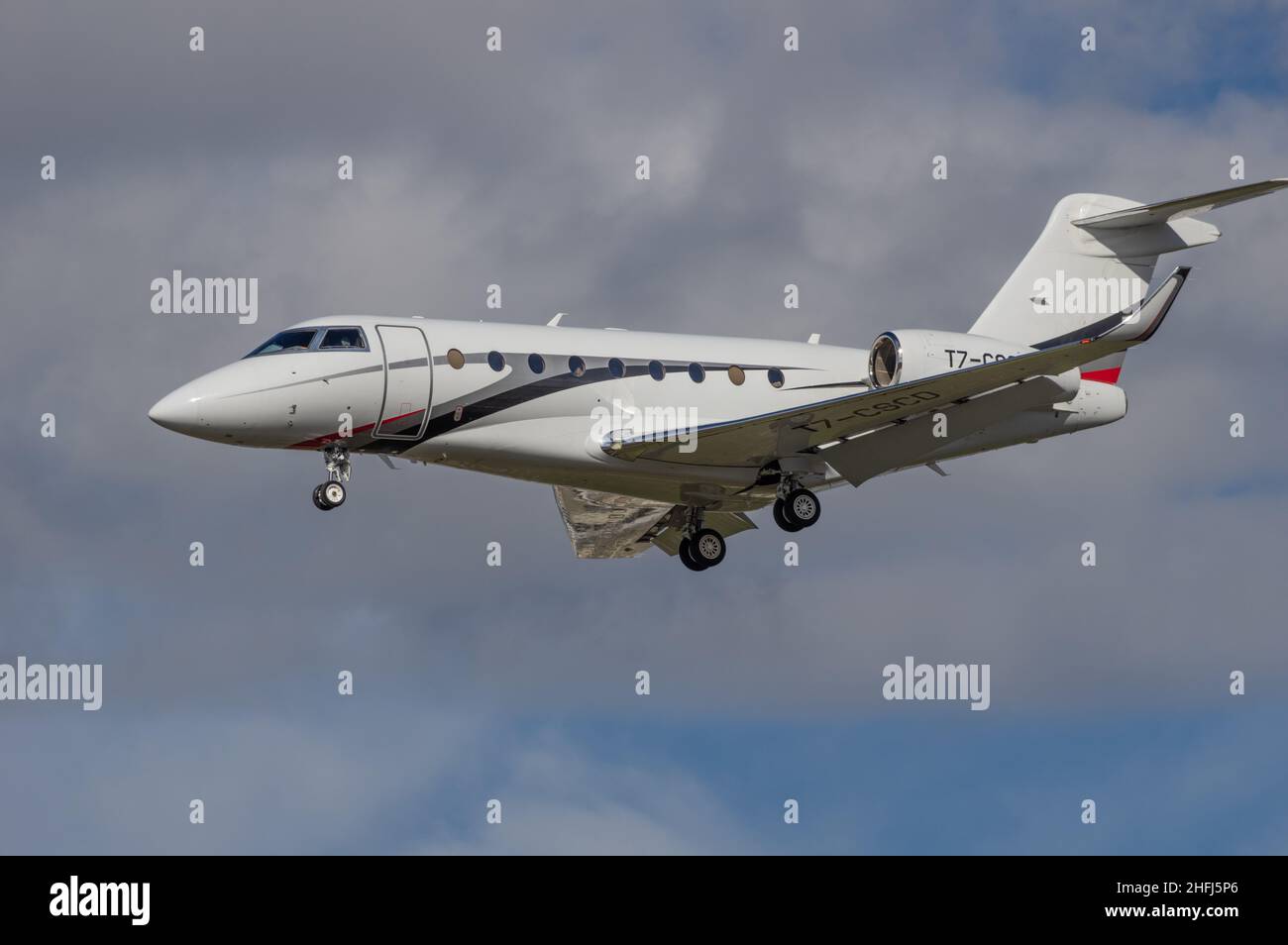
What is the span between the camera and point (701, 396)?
30766 mm

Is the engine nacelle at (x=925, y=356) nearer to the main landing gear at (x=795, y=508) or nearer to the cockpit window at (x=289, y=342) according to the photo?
the main landing gear at (x=795, y=508)

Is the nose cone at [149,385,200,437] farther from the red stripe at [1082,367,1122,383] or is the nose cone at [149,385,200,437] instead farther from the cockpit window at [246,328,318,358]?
the red stripe at [1082,367,1122,383]

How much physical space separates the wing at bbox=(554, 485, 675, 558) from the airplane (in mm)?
39

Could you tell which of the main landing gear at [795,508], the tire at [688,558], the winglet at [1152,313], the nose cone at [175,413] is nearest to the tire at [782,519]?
the main landing gear at [795,508]

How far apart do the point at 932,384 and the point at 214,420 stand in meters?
10.1

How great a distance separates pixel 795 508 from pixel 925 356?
306 cm

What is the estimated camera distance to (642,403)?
98.6 feet

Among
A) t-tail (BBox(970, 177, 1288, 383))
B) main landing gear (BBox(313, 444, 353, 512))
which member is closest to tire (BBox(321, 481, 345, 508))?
main landing gear (BBox(313, 444, 353, 512))

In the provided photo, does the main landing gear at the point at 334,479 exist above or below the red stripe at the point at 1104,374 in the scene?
below

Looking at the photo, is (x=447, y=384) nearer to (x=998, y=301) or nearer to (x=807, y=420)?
(x=807, y=420)

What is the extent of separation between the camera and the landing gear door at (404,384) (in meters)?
28.2

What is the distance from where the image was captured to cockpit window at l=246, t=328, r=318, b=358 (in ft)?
91.9
